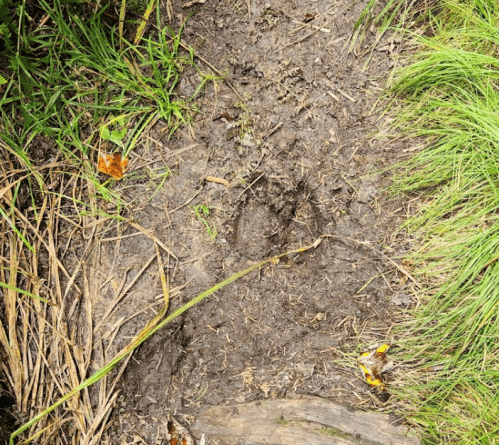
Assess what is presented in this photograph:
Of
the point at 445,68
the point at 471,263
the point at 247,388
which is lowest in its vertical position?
the point at 247,388

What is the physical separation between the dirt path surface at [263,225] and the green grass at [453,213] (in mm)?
149

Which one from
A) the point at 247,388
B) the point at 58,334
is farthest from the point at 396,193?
the point at 58,334

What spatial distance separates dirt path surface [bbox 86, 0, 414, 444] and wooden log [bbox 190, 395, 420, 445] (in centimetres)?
6

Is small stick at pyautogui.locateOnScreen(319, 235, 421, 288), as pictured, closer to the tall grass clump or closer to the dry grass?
the tall grass clump

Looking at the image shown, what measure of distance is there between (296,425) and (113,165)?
154 cm

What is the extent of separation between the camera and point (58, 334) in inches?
81.3

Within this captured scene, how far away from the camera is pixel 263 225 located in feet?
7.10

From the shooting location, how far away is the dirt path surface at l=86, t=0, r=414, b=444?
2.09 m

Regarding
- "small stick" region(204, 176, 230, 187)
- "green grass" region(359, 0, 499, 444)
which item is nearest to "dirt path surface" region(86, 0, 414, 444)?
"small stick" region(204, 176, 230, 187)

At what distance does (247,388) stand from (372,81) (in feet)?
5.53

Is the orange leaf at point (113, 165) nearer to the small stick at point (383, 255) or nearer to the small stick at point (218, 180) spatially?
the small stick at point (218, 180)

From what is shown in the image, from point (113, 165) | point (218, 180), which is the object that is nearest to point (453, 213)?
point (218, 180)

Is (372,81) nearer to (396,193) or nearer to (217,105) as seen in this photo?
(396,193)

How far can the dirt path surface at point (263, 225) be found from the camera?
6.85ft
